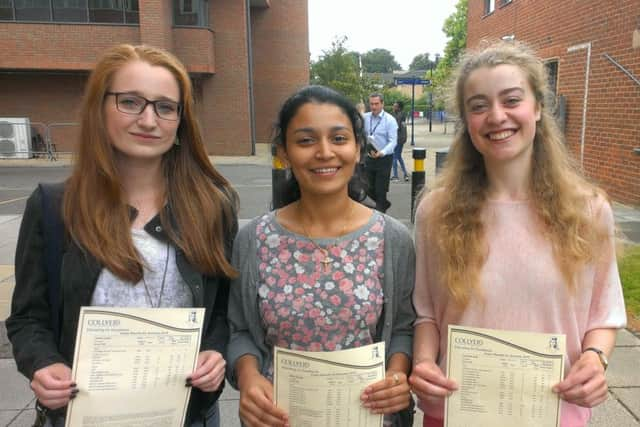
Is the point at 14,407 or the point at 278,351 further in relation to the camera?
the point at 14,407

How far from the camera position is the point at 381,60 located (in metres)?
118

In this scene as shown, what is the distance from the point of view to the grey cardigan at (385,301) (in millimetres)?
1798

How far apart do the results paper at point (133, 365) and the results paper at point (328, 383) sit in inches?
12.1

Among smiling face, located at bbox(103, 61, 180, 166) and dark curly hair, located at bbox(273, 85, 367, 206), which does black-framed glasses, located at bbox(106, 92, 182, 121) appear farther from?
dark curly hair, located at bbox(273, 85, 367, 206)

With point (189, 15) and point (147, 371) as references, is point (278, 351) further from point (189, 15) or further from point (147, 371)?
point (189, 15)

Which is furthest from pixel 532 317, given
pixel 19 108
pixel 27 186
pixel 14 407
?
pixel 19 108

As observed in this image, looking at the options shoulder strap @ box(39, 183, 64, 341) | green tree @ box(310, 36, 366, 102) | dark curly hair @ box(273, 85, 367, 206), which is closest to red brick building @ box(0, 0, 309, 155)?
green tree @ box(310, 36, 366, 102)

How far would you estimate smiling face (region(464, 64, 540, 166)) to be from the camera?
169 cm

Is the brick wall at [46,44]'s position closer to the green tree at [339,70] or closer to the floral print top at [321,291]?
the green tree at [339,70]

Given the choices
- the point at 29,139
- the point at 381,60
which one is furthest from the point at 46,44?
the point at 381,60

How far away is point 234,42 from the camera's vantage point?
19609 millimetres

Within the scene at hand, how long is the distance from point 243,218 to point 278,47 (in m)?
18.7

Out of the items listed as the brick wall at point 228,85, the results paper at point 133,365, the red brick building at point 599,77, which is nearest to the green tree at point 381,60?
the brick wall at point 228,85

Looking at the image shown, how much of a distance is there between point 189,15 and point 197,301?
18.7 metres
